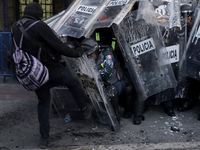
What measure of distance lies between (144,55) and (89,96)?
95 cm

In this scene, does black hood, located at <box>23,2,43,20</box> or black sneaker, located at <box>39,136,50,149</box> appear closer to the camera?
black hood, located at <box>23,2,43,20</box>

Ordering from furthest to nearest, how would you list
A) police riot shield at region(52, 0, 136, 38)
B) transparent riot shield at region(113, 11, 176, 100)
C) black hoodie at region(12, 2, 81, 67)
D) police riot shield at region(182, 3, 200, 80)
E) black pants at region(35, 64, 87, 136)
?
police riot shield at region(182, 3, 200, 80), transparent riot shield at region(113, 11, 176, 100), police riot shield at region(52, 0, 136, 38), black pants at region(35, 64, 87, 136), black hoodie at region(12, 2, 81, 67)

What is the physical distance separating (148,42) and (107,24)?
66cm

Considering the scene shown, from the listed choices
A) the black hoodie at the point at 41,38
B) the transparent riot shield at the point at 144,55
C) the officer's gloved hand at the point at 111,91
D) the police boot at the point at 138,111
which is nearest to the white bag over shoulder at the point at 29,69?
the black hoodie at the point at 41,38

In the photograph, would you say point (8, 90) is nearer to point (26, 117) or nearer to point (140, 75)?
point (26, 117)

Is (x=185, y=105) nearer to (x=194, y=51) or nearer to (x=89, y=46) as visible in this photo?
(x=194, y=51)

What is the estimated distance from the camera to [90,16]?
4.42 m

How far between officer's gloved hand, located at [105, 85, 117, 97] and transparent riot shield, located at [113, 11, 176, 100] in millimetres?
290

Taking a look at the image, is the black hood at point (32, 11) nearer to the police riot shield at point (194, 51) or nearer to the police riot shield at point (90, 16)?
the police riot shield at point (90, 16)

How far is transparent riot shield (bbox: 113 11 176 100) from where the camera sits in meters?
4.28

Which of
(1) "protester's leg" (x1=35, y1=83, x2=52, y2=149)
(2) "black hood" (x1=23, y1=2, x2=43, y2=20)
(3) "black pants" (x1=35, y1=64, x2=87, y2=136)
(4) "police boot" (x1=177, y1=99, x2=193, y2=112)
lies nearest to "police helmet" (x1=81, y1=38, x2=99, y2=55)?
(3) "black pants" (x1=35, y1=64, x2=87, y2=136)

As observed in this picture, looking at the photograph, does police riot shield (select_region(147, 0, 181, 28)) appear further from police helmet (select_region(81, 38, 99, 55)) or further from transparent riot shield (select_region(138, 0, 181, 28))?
police helmet (select_region(81, 38, 99, 55))

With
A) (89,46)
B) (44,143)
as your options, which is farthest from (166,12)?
(44,143)

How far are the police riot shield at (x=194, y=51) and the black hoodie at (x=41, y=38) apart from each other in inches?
67.1
